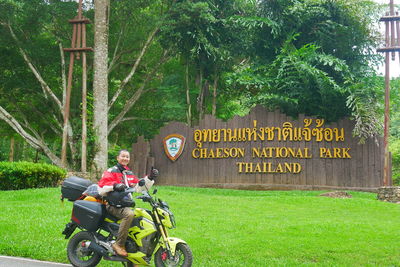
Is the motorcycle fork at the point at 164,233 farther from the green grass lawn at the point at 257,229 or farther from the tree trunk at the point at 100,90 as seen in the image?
the tree trunk at the point at 100,90

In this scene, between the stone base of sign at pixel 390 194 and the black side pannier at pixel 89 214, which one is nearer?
the black side pannier at pixel 89 214

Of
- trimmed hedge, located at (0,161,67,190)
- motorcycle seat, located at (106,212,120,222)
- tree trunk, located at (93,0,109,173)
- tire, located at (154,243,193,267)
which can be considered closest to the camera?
tire, located at (154,243,193,267)

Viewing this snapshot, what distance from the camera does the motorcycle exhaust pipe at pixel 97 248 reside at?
637cm

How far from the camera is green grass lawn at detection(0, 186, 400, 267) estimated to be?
7.47 meters

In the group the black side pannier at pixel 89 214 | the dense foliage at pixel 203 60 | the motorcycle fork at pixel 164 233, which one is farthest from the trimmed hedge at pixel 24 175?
the motorcycle fork at pixel 164 233

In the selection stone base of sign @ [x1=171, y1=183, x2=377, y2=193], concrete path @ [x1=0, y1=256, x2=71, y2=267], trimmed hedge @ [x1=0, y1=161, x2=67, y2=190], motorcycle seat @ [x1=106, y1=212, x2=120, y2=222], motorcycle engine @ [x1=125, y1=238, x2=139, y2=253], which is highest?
trimmed hedge @ [x1=0, y1=161, x2=67, y2=190]

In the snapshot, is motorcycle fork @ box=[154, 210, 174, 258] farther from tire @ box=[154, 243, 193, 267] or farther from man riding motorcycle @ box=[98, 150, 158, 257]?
man riding motorcycle @ box=[98, 150, 158, 257]

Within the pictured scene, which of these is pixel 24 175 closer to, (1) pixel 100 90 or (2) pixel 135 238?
(1) pixel 100 90

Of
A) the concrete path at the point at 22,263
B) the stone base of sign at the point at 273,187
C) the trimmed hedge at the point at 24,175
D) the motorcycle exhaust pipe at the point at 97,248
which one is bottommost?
the concrete path at the point at 22,263

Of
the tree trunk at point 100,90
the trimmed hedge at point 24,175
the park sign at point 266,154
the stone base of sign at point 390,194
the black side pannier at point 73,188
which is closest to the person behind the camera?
the black side pannier at point 73,188

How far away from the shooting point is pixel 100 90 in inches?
761

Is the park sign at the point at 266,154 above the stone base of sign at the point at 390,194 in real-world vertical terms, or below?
above

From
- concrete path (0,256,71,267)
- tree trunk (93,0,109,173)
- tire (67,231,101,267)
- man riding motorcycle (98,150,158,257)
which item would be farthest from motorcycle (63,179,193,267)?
tree trunk (93,0,109,173)

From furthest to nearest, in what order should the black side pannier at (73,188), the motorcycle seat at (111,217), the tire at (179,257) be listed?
the black side pannier at (73,188)
the motorcycle seat at (111,217)
the tire at (179,257)
